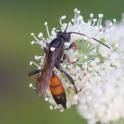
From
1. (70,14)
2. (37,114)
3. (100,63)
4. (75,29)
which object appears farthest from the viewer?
(70,14)

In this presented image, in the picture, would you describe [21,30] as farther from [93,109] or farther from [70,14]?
[93,109]

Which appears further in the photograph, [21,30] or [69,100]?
[21,30]

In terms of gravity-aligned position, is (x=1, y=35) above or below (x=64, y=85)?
above

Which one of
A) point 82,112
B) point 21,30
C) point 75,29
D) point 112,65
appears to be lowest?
point 82,112

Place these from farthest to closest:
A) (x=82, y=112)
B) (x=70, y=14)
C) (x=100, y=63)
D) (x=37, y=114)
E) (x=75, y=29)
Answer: (x=70, y=14)
(x=37, y=114)
(x=75, y=29)
(x=100, y=63)
(x=82, y=112)

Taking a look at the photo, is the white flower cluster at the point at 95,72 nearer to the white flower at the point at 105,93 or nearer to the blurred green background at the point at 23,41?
the white flower at the point at 105,93

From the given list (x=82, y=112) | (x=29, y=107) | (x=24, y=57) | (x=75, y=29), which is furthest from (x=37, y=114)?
(x=82, y=112)

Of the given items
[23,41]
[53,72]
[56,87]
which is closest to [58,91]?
[56,87]

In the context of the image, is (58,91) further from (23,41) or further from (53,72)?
(23,41)
